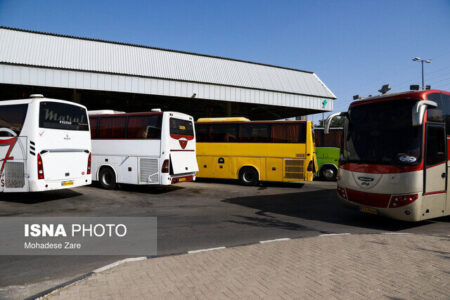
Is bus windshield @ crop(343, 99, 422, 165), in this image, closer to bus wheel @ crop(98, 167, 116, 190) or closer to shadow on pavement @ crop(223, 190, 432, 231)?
shadow on pavement @ crop(223, 190, 432, 231)

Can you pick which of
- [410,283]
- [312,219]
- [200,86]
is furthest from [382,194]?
[200,86]

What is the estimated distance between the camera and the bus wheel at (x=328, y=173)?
17.6m

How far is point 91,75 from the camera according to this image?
18.3 meters

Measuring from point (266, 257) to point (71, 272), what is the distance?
288 centimetres

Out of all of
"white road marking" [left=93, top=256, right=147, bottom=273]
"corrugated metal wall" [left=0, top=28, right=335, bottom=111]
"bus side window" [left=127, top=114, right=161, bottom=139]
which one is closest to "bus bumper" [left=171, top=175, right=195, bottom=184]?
"bus side window" [left=127, top=114, right=161, bottom=139]

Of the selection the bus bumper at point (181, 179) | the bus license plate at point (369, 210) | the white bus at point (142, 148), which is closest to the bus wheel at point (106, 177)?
the white bus at point (142, 148)

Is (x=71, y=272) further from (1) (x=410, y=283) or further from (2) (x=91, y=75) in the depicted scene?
(2) (x=91, y=75)

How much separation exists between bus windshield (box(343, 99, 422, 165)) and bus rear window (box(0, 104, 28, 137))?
9126 millimetres

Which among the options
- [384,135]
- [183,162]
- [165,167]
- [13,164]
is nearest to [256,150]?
[183,162]

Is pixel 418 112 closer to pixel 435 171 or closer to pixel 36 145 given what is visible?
pixel 435 171

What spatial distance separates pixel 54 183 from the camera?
9.62 m

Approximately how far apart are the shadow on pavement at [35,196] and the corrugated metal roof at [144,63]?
870cm

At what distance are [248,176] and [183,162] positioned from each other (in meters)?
3.96

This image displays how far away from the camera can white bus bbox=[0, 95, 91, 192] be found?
9148 mm
